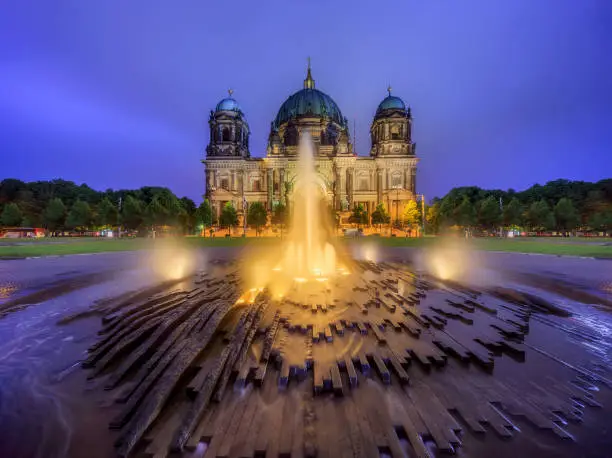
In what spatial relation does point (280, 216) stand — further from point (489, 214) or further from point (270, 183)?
point (489, 214)

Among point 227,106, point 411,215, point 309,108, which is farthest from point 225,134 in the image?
point 411,215

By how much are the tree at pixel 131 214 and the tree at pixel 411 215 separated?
55323 mm

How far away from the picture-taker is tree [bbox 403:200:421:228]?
68.3 m

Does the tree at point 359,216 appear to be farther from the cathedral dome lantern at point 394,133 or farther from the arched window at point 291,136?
the arched window at point 291,136

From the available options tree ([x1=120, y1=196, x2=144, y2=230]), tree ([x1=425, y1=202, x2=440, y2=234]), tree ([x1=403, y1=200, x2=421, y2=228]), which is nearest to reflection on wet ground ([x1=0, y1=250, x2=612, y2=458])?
tree ([x1=120, y1=196, x2=144, y2=230])

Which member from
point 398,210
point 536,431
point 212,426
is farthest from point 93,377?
point 398,210

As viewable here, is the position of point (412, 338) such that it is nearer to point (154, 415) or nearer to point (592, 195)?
point (154, 415)

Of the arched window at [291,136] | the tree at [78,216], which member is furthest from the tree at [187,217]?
the arched window at [291,136]

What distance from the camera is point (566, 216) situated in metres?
68.8

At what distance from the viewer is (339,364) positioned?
19.1ft

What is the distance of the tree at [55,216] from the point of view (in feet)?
247

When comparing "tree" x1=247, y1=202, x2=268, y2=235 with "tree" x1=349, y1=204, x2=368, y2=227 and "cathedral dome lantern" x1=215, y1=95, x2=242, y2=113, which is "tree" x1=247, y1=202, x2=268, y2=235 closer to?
"tree" x1=349, y1=204, x2=368, y2=227

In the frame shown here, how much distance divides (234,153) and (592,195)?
9350cm

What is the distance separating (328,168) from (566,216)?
179 feet
